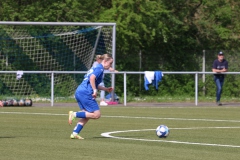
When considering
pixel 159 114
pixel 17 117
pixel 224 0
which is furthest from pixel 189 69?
→ pixel 17 117

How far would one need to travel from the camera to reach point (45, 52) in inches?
1196

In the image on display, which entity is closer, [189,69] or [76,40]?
[76,40]

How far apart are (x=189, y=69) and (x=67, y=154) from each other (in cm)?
2608

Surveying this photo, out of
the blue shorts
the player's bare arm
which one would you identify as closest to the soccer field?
the blue shorts

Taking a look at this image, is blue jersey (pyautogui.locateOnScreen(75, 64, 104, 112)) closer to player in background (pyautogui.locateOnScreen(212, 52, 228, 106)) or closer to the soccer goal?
player in background (pyautogui.locateOnScreen(212, 52, 228, 106))

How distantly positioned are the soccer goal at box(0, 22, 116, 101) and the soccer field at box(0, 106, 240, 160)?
633 centimetres

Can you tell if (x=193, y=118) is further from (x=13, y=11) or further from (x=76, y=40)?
(x=13, y=11)

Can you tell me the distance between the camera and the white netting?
2902cm

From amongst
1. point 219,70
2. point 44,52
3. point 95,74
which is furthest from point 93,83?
point 44,52

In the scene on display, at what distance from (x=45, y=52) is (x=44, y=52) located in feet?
0.16

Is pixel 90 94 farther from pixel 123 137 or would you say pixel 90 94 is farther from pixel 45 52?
pixel 45 52

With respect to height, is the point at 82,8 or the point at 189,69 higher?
the point at 82,8

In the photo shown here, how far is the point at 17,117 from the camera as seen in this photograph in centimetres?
2034

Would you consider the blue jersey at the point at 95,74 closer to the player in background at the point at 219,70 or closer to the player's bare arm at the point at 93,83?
the player's bare arm at the point at 93,83
